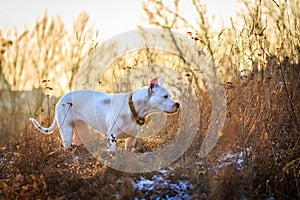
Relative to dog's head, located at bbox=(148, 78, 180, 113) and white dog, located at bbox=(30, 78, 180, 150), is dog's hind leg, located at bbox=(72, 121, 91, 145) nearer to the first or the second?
white dog, located at bbox=(30, 78, 180, 150)

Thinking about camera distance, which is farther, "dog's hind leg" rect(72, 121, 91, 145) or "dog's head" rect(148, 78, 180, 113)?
"dog's hind leg" rect(72, 121, 91, 145)

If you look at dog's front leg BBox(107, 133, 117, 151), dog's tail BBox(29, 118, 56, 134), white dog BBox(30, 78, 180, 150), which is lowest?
dog's front leg BBox(107, 133, 117, 151)

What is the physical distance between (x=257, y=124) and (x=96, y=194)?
1685 mm

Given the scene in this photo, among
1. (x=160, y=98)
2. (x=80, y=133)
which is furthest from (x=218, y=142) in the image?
(x=80, y=133)

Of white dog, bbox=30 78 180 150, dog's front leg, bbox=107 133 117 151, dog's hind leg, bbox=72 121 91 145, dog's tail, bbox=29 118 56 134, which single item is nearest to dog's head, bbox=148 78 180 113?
white dog, bbox=30 78 180 150

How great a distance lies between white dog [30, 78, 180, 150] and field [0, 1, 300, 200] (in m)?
0.29

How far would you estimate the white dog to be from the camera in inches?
213

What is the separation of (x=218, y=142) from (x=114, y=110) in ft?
4.82

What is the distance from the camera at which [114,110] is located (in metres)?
5.54

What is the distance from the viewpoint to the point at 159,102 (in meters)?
5.51

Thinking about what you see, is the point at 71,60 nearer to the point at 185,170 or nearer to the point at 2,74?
the point at 2,74

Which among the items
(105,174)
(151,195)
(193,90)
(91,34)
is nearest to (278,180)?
(151,195)

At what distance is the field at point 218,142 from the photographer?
3.67m

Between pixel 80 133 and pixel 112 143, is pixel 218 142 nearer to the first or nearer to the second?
pixel 112 143
